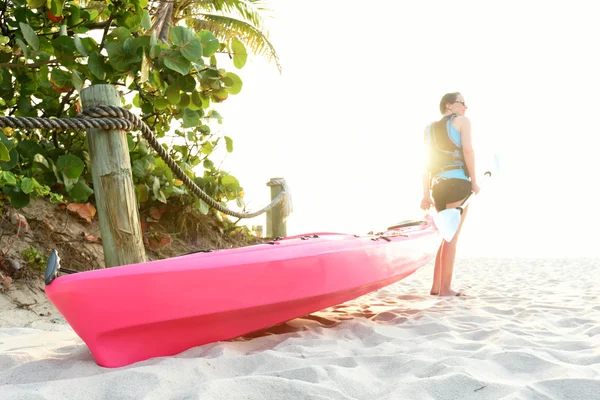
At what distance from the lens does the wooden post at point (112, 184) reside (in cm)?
249

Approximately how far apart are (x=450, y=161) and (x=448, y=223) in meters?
0.44

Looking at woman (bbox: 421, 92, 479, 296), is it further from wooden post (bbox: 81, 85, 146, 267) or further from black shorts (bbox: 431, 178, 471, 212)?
wooden post (bbox: 81, 85, 146, 267)

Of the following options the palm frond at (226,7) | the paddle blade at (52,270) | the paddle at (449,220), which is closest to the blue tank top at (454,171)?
the paddle at (449,220)

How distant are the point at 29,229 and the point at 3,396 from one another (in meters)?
2.51

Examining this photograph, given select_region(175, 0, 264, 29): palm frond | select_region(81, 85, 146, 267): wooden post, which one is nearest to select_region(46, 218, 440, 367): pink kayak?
select_region(81, 85, 146, 267): wooden post

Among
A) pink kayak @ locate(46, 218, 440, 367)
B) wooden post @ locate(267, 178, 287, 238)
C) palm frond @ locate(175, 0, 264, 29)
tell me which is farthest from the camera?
palm frond @ locate(175, 0, 264, 29)

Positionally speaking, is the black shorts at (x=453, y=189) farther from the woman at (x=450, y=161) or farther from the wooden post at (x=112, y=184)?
the wooden post at (x=112, y=184)

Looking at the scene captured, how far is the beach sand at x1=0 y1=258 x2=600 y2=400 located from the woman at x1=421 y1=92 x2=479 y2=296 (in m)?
0.82

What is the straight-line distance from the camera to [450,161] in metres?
3.67

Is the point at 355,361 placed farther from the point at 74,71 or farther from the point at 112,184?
the point at 74,71

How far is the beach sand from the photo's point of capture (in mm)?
1479

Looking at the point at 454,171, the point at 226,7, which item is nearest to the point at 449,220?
the point at 454,171

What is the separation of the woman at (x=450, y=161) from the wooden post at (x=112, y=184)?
7.18 ft

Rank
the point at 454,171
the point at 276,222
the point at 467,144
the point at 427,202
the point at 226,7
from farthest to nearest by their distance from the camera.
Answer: the point at 226,7 < the point at 276,222 < the point at 427,202 < the point at 454,171 < the point at 467,144
